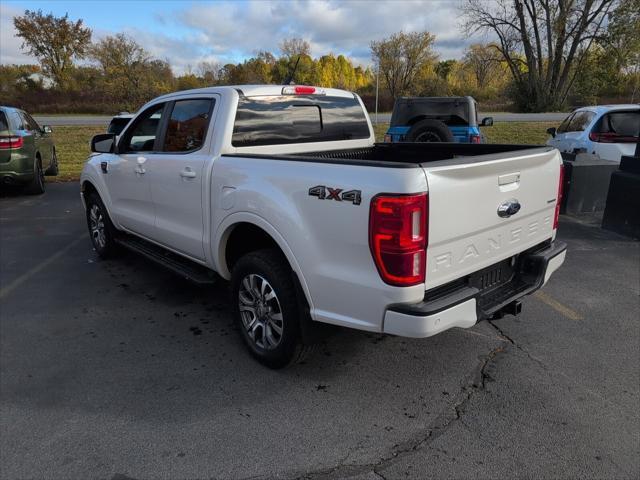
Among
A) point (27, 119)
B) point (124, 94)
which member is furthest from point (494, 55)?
point (27, 119)

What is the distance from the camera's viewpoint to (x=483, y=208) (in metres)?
2.87

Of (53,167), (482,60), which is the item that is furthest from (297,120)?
(482,60)

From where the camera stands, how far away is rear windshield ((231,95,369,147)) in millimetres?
3852

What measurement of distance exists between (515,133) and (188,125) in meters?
19.1

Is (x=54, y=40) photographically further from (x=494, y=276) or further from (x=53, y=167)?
(x=494, y=276)

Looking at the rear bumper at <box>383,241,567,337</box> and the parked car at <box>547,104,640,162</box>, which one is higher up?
the parked car at <box>547,104,640,162</box>

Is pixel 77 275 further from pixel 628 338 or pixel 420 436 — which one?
pixel 628 338

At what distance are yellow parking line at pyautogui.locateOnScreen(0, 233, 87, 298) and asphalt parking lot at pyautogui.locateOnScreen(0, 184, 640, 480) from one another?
291 mm

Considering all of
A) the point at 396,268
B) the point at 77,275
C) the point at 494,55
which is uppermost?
the point at 494,55

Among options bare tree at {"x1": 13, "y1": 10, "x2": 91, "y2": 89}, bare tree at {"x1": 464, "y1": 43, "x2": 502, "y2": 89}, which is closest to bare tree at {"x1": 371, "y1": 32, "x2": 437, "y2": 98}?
bare tree at {"x1": 464, "y1": 43, "x2": 502, "y2": 89}

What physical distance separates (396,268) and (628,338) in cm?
253

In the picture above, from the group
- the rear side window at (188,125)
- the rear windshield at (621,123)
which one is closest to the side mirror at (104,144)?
the rear side window at (188,125)

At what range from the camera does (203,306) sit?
4.68 meters

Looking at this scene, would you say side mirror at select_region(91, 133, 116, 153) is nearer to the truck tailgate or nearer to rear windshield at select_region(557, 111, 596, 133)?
the truck tailgate
